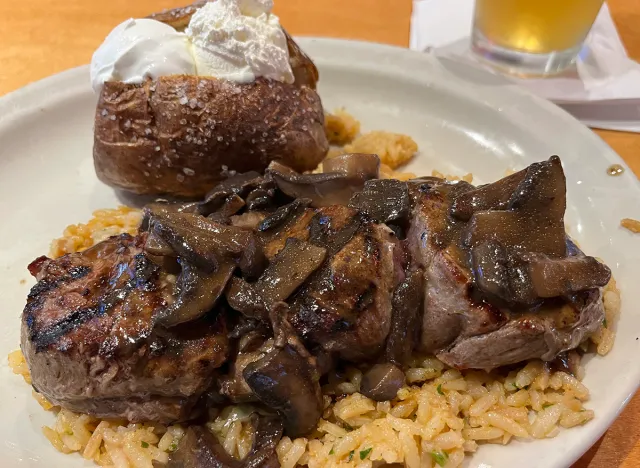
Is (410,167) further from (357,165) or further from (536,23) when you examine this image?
(536,23)

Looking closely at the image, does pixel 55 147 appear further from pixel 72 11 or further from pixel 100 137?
pixel 72 11

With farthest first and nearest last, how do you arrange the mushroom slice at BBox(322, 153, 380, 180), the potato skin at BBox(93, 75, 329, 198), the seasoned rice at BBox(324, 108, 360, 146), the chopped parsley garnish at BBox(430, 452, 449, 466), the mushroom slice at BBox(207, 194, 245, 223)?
the seasoned rice at BBox(324, 108, 360, 146), the potato skin at BBox(93, 75, 329, 198), the mushroom slice at BBox(322, 153, 380, 180), the mushroom slice at BBox(207, 194, 245, 223), the chopped parsley garnish at BBox(430, 452, 449, 466)

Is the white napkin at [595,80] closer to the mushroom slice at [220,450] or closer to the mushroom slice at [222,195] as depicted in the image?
the mushroom slice at [222,195]

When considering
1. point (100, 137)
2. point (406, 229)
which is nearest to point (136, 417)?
point (406, 229)

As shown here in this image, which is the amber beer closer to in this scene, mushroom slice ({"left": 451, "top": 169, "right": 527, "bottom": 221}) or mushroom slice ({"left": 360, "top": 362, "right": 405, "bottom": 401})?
mushroom slice ({"left": 451, "top": 169, "right": 527, "bottom": 221})

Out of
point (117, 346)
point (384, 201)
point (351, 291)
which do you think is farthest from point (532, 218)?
point (117, 346)

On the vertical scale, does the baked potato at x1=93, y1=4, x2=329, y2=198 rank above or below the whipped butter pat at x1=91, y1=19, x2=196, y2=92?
below

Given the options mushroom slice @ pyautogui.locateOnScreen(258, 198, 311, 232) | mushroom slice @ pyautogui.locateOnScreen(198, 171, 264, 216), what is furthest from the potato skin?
mushroom slice @ pyautogui.locateOnScreen(258, 198, 311, 232)

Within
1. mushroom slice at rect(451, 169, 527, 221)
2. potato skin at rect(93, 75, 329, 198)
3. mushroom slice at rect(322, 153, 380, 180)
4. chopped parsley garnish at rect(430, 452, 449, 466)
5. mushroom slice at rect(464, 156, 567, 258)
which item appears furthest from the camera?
potato skin at rect(93, 75, 329, 198)
